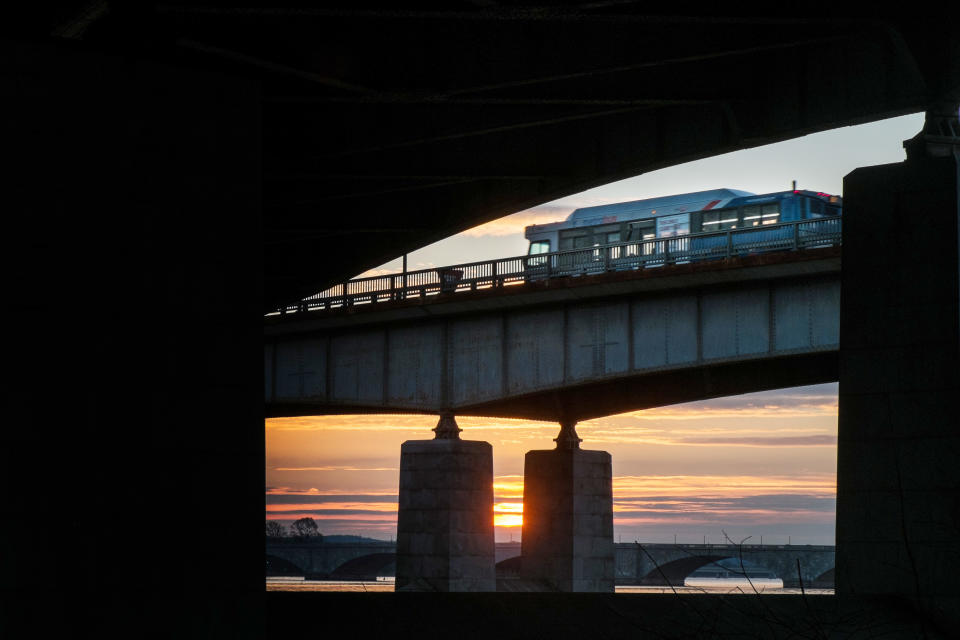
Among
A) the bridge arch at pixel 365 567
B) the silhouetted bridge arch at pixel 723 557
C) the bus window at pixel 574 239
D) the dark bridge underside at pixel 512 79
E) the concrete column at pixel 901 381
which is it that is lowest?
the bridge arch at pixel 365 567

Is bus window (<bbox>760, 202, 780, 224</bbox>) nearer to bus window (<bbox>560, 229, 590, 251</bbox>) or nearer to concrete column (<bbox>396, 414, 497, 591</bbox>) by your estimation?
bus window (<bbox>560, 229, 590, 251</bbox>)

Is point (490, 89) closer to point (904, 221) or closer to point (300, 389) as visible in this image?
point (904, 221)

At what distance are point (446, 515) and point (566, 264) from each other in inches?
424

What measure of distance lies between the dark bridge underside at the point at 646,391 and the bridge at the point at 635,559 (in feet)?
135

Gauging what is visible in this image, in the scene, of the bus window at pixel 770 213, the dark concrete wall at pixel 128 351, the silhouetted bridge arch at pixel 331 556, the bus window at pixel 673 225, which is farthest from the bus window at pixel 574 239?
the silhouetted bridge arch at pixel 331 556

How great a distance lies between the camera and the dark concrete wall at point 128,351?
10695 mm

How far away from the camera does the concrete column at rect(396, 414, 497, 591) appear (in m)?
47.8

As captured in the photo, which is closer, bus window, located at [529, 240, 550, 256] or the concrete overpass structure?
the concrete overpass structure

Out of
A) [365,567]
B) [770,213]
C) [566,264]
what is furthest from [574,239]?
[365,567]

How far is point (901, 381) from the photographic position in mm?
17500

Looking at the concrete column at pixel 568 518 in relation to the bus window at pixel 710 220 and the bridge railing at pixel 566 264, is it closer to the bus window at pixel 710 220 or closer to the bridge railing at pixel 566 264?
the bridge railing at pixel 566 264

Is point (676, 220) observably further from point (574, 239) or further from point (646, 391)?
point (646, 391)

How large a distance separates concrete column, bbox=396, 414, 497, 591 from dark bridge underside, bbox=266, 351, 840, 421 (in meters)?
1.96

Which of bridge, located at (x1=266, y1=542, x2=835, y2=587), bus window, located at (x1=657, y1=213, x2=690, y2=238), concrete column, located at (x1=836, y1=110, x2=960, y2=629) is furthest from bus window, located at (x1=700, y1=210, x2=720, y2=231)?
bridge, located at (x1=266, y1=542, x2=835, y2=587)
